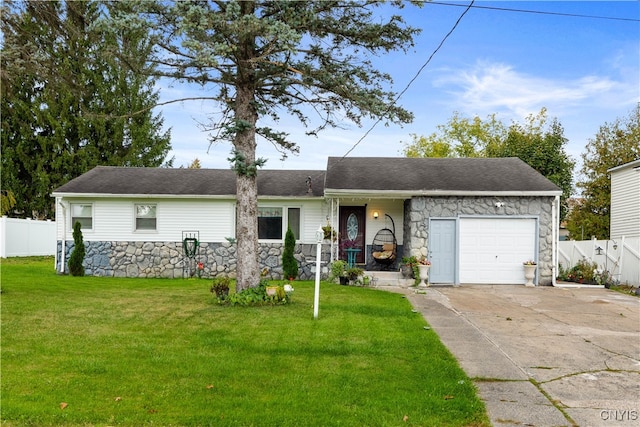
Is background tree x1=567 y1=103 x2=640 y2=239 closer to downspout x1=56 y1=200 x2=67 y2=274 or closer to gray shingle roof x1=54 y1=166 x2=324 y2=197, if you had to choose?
gray shingle roof x1=54 y1=166 x2=324 y2=197

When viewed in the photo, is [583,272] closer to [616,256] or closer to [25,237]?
[616,256]

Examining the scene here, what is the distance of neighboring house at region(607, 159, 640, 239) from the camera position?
56.2 ft

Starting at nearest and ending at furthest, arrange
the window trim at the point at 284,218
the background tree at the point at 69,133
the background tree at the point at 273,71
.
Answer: the background tree at the point at 273,71, the window trim at the point at 284,218, the background tree at the point at 69,133

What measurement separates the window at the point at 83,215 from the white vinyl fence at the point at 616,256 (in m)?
16.7

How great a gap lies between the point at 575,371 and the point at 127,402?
4717 millimetres

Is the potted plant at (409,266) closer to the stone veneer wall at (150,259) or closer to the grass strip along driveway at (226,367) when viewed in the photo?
the grass strip along driveway at (226,367)

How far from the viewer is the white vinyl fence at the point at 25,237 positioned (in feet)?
71.7

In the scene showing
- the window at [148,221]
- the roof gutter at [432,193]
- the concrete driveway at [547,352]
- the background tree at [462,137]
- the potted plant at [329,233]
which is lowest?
the concrete driveway at [547,352]

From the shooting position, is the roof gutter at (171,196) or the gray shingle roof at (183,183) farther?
the gray shingle roof at (183,183)

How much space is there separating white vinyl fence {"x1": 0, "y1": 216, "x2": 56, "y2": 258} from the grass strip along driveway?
15035 mm

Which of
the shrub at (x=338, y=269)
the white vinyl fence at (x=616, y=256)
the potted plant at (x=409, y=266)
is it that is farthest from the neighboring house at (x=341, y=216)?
the white vinyl fence at (x=616, y=256)

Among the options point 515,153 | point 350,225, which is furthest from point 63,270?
point 515,153

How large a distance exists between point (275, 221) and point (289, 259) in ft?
5.25

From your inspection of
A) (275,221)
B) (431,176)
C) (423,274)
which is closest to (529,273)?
(423,274)
